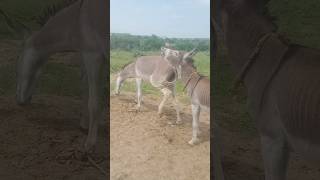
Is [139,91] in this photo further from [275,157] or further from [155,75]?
[275,157]

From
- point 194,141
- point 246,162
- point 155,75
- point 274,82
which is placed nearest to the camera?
point 274,82

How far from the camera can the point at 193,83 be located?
313cm

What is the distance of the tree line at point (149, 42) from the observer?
3.07m

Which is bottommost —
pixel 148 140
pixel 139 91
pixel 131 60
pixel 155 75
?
pixel 148 140

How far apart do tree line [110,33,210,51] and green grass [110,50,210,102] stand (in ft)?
0.14

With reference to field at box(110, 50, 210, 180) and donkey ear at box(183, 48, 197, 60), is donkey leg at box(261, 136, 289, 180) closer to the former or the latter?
field at box(110, 50, 210, 180)
